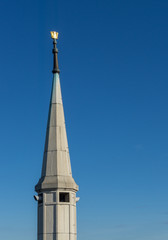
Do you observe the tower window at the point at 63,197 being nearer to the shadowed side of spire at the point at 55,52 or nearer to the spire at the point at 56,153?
the spire at the point at 56,153

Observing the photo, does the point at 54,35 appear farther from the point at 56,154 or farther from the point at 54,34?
the point at 56,154

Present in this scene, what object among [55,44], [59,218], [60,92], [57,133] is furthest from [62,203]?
[55,44]

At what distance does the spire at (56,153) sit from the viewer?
2814 cm

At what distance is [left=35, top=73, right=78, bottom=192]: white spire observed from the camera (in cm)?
2814

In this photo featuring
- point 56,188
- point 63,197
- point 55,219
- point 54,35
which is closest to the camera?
point 55,219

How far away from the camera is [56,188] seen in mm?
27891

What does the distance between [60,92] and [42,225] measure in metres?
9.50

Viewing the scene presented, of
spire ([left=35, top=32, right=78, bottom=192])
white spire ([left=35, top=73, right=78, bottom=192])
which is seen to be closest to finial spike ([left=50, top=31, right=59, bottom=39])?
spire ([left=35, top=32, right=78, bottom=192])

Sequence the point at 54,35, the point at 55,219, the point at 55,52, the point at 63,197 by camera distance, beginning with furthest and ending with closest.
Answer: the point at 54,35
the point at 55,52
the point at 63,197
the point at 55,219

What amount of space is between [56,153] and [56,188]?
7.99 ft

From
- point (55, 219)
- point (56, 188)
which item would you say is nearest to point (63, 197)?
point (56, 188)

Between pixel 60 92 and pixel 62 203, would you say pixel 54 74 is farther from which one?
pixel 62 203

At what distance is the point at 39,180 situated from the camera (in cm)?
2914

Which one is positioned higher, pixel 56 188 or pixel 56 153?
pixel 56 153
